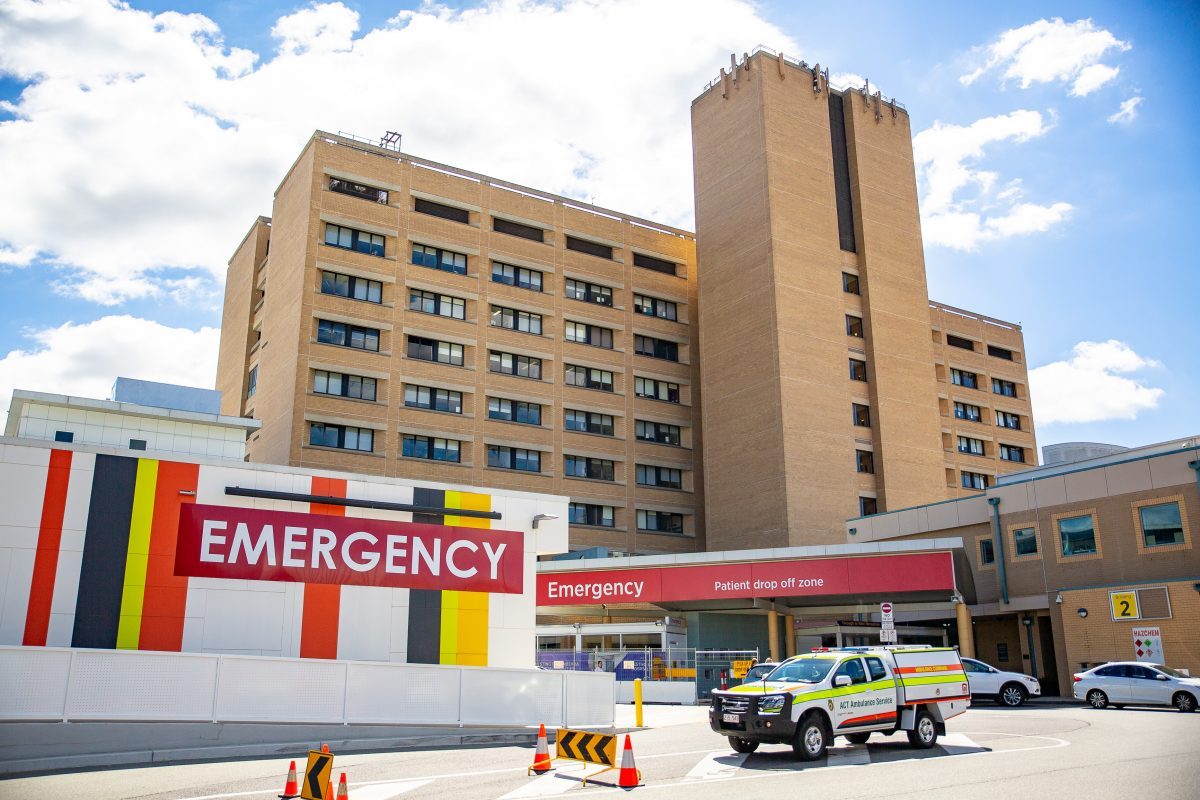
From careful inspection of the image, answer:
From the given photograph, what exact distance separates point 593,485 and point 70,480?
40.1m

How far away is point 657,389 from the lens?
63.6 meters

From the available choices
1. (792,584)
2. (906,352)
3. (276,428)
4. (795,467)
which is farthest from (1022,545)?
(276,428)

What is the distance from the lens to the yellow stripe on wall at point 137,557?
66.0 ft

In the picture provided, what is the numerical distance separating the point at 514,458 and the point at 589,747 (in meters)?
43.0

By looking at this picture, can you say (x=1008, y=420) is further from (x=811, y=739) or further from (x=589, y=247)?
(x=811, y=739)

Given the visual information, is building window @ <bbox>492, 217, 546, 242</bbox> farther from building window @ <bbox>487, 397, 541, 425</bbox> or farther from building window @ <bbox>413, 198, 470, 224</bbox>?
building window @ <bbox>487, 397, 541, 425</bbox>

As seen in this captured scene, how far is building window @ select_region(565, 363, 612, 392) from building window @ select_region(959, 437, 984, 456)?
27731 mm

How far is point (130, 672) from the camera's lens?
17.5m

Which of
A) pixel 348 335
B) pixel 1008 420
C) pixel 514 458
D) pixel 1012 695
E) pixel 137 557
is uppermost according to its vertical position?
pixel 1008 420

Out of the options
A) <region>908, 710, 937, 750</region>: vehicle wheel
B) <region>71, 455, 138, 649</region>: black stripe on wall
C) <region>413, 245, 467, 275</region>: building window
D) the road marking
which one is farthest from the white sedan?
<region>413, 245, 467, 275</region>: building window

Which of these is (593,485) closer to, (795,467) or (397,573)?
(795,467)

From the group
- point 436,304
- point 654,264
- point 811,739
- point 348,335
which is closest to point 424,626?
point 811,739

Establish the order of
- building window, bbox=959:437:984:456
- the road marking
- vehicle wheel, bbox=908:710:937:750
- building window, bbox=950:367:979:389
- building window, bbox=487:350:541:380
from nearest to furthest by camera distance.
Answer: the road marking → vehicle wheel, bbox=908:710:937:750 → building window, bbox=487:350:541:380 → building window, bbox=959:437:984:456 → building window, bbox=950:367:979:389

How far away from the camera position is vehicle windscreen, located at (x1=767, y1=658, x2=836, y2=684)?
1789 centimetres
